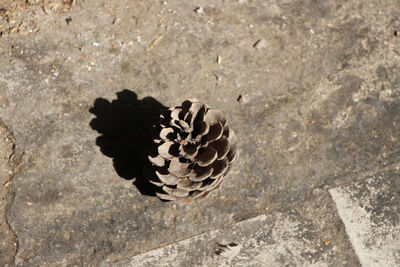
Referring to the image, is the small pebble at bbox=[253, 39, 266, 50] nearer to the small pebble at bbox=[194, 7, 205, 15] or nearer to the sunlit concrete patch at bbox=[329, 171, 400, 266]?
the small pebble at bbox=[194, 7, 205, 15]

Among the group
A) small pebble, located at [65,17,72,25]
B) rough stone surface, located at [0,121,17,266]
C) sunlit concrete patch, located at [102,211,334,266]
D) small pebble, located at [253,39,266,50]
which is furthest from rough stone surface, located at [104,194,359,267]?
small pebble, located at [65,17,72,25]

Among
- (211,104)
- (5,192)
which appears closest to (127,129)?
(211,104)

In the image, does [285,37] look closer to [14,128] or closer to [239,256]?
[239,256]

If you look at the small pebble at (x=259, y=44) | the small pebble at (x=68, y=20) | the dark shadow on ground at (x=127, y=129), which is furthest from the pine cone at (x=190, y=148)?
the small pebble at (x=68, y=20)

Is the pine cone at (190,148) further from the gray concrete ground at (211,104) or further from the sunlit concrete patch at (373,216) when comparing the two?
the sunlit concrete patch at (373,216)

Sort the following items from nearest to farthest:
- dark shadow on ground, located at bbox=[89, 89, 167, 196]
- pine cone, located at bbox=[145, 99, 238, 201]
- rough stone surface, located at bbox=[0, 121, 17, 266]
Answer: pine cone, located at bbox=[145, 99, 238, 201]
rough stone surface, located at bbox=[0, 121, 17, 266]
dark shadow on ground, located at bbox=[89, 89, 167, 196]

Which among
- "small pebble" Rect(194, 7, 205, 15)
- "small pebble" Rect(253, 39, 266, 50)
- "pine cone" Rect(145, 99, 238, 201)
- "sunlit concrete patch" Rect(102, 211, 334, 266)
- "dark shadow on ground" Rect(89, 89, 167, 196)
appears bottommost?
"sunlit concrete patch" Rect(102, 211, 334, 266)

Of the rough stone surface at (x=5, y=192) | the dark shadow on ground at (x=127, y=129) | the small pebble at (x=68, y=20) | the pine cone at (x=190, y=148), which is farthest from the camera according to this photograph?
the small pebble at (x=68, y=20)

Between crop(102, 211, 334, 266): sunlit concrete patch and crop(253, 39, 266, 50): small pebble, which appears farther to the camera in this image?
crop(253, 39, 266, 50): small pebble

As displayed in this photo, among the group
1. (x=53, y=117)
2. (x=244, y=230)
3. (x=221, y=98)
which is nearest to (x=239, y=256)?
(x=244, y=230)
